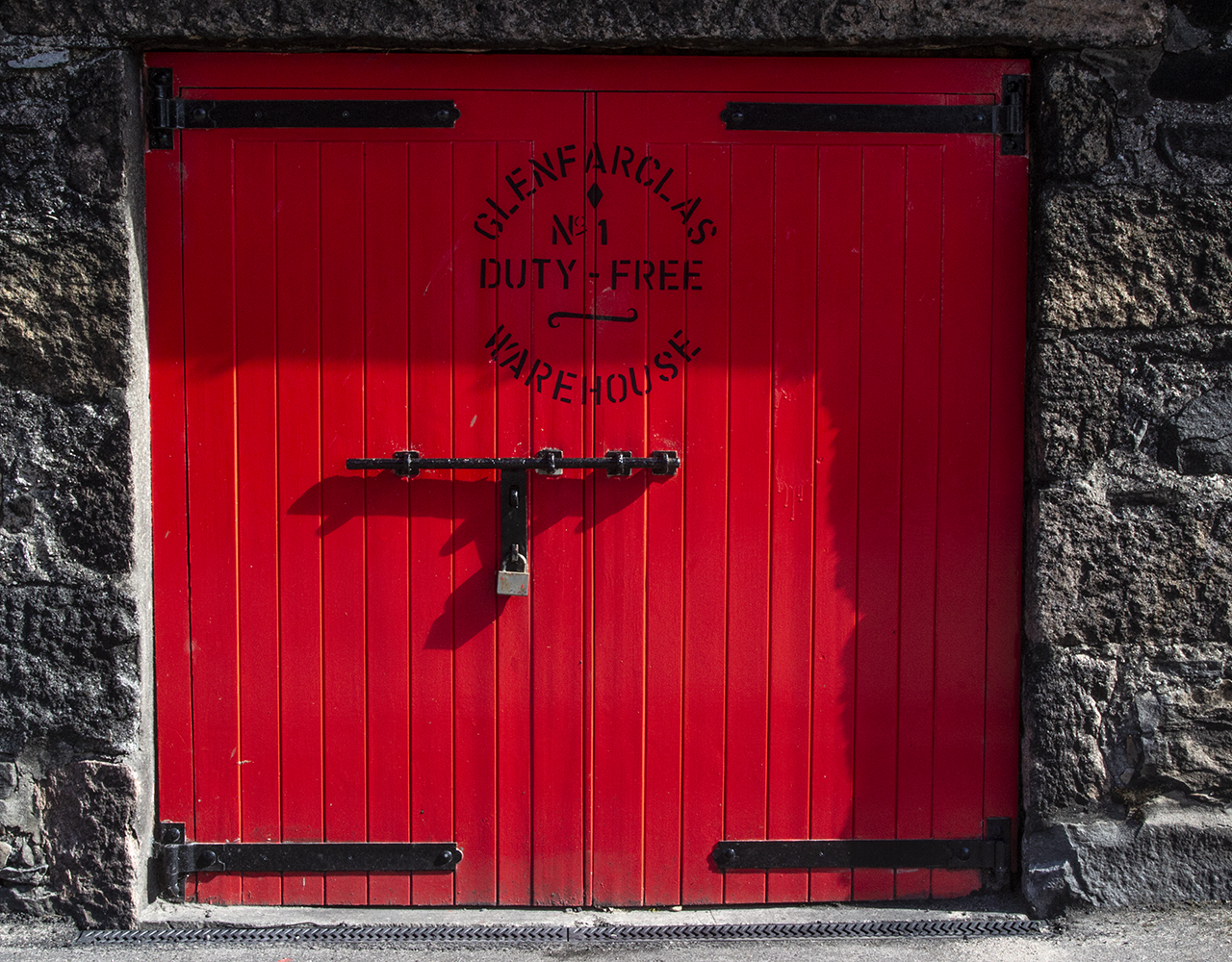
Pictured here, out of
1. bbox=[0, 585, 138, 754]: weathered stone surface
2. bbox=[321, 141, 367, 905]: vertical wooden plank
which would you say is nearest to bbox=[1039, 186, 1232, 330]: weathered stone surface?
bbox=[321, 141, 367, 905]: vertical wooden plank

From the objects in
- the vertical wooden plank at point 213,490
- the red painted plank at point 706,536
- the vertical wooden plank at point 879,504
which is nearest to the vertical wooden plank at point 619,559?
the red painted plank at point 706,536

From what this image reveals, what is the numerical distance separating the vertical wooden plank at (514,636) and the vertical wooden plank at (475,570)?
0.8 inches

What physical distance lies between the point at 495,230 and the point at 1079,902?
7.43 ft

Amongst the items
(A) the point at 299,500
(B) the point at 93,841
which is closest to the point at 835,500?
(A) the point at 299,500

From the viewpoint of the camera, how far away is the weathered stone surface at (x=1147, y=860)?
243 cm

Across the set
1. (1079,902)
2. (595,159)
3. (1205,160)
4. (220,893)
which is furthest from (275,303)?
(1079,902)

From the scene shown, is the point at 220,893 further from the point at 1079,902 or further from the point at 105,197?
the point at 1079,902

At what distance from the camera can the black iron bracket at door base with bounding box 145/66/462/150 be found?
2.43 meters

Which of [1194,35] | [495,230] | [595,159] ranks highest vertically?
[1194,35]

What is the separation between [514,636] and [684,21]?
1.60 metres

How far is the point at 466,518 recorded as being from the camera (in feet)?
8.29

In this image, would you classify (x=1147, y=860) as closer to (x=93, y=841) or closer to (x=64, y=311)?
(x=93, y=841)

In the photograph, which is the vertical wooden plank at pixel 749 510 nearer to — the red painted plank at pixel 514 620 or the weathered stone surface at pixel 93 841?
the red painted plank at pixel 514 620

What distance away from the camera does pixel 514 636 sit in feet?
8.38
